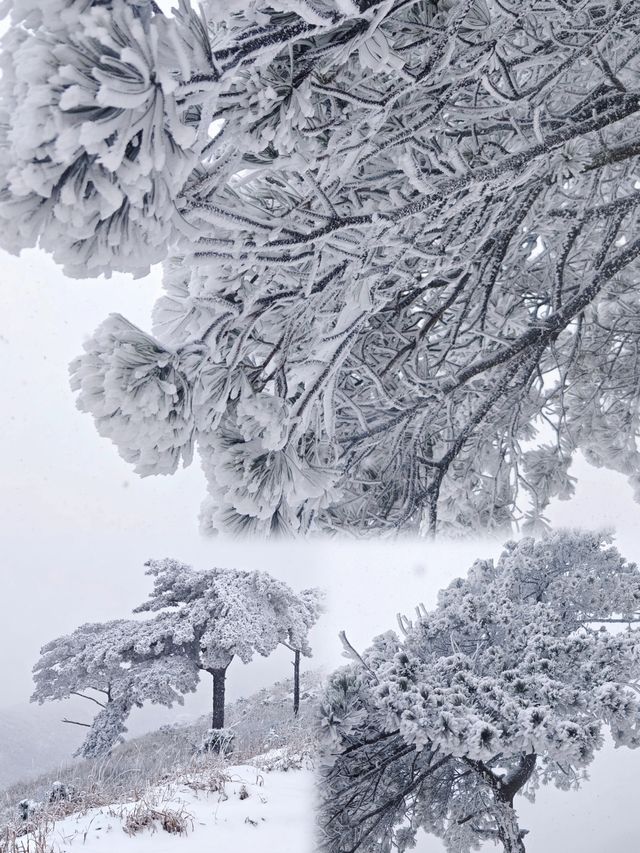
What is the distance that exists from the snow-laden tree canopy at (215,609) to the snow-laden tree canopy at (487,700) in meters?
0.76

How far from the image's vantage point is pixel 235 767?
6.35 feet

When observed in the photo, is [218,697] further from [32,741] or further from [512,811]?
[512,811]

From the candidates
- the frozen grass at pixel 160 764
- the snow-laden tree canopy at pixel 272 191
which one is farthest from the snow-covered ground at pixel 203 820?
the snow-laden tree canopy at pixel 272 191

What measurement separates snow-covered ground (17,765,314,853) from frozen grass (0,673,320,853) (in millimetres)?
21

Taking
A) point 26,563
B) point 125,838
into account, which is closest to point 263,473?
point 125,838

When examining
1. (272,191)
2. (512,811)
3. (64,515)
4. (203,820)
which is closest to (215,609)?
(64,515)

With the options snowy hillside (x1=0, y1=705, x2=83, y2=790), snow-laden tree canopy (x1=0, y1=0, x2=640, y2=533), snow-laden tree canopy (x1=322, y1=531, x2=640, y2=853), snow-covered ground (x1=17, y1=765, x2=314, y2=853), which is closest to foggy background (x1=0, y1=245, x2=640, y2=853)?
snowy hillside (x1=0, y1=705, x2=83, y2=790)

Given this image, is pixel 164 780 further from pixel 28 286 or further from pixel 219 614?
pixel 28 286

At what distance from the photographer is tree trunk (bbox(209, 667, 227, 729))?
2.12 metres

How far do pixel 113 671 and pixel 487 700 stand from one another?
6.24ft

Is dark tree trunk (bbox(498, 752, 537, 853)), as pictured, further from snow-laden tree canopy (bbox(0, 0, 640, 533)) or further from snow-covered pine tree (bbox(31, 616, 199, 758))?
snow-covered pine tree (bbox(31, 616, 199, 758))

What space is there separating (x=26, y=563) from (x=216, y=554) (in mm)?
720

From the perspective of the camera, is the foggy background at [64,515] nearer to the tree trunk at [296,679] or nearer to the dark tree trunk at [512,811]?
the tree trunk at [296,679]

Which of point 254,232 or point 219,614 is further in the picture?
point 219,614
